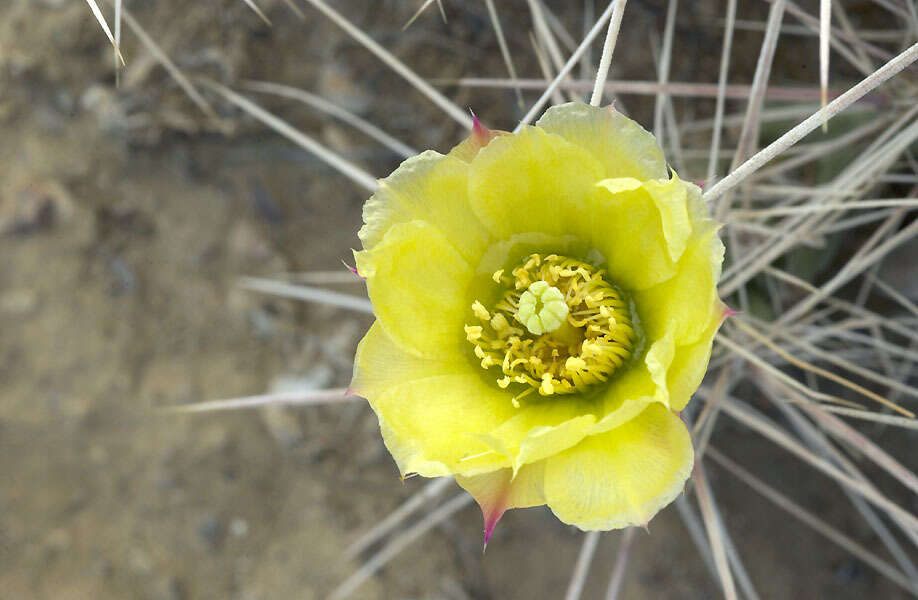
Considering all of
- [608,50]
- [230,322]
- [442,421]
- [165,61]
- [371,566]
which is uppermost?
[608,50]

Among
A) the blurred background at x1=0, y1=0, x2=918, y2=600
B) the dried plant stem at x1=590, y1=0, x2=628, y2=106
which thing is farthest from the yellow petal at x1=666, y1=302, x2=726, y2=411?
the blurred background at x1=0, y1=0, x2=918, y2=600

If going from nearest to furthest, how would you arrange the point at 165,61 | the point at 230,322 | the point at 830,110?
the point at 830,110
the point at 165,61
the point at 230,322

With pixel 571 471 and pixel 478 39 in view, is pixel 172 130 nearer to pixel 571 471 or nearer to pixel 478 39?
pixel 478 39

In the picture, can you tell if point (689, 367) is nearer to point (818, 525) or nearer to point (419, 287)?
point (419, 287)

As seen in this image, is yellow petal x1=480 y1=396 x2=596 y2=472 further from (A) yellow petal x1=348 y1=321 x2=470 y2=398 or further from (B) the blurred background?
(B) the blurred background

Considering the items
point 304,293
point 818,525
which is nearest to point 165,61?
point 304,293

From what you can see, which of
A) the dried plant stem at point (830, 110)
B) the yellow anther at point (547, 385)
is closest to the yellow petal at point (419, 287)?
the yellow anther at point (547, 385)

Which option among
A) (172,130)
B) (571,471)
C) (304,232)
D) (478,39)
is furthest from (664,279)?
(172,130)
